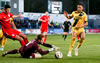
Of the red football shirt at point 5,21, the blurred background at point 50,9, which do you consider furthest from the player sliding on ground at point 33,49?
the blurred background at point 50,9

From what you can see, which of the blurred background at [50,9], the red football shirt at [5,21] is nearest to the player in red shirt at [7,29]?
the red football shirt at [5,21]

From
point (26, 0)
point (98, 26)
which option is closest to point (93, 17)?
point (98, 26)

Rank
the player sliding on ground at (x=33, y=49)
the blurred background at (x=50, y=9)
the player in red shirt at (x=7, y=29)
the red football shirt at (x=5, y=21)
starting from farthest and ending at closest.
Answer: the blurred background at (x=50, y=9), the red football shirt at (x=5, y=21), the player in red shirt at (x=7, y=29), the player sliding on ground at (x=33, y=49)

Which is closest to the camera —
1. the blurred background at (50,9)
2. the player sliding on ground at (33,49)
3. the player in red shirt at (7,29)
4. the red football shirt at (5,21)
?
the player sliding on ground at (33,49)

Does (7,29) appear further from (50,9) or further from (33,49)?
(50,9)

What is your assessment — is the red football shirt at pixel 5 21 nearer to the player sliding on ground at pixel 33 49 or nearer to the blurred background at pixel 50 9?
the player sliding on ground at pixel 33 49

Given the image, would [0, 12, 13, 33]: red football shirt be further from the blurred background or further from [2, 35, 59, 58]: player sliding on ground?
the blurred background

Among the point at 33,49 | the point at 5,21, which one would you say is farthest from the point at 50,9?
the point at 33,49

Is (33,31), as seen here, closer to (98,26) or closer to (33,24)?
(33,24)

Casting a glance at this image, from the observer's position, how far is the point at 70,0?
230 feet

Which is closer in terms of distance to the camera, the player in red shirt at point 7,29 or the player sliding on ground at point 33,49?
the player sliding on ground at point 33,49

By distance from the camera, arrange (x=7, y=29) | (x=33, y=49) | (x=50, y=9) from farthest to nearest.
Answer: (x=50, y=9) → (x=7, y=29) → (x=33, y=49)

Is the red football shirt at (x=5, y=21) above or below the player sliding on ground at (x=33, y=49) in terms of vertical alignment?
above

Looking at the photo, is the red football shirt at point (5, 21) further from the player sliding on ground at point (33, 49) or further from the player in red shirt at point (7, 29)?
the player sliding on ground at point (33, 49)
